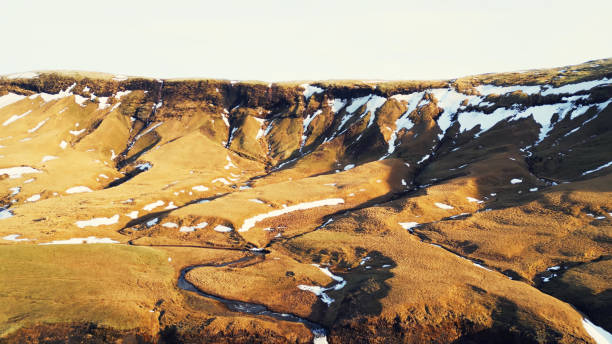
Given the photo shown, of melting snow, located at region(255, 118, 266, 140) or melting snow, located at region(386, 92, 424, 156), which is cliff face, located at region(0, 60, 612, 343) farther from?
melting snow, located at region(386, 92, 424, 156)

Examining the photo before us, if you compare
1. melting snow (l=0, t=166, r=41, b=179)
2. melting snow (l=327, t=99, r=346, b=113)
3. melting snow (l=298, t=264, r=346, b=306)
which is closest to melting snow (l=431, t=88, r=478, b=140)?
melting snow (l=327, t=99, r=346, b=113)

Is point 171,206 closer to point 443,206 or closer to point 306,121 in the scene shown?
point 443,206

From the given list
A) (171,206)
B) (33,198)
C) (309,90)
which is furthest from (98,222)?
(309,90)

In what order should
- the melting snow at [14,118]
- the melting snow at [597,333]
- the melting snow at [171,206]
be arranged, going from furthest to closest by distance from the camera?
the melting snow at [14,118] → the melting snow at [171,206] → the melting snow at [597,333]

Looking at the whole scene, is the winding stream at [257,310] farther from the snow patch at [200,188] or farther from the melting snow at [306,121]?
the melting snow at [306,121]

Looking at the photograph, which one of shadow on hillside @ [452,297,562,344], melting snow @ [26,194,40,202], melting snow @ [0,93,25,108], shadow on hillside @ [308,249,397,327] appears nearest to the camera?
shadow on hillside @ [452,297,562,344]

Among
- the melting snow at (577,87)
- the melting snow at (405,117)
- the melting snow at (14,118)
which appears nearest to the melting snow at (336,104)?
the melting snow at (405,117)

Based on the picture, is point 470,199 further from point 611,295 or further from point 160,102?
point 160,102
